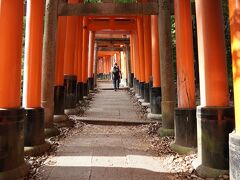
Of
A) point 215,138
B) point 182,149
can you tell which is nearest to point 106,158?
point 182,149

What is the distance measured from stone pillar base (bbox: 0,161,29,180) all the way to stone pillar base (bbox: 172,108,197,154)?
2.74 meters

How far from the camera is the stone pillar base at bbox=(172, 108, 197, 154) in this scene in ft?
17.3

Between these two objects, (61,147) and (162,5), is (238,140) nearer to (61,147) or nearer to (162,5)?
(61,147)

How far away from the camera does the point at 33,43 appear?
18.0 ft

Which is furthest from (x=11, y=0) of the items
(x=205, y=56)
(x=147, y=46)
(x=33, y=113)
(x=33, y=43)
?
(x=147, y=46)

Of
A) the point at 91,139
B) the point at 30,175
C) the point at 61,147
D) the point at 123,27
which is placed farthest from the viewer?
the point at 123,27

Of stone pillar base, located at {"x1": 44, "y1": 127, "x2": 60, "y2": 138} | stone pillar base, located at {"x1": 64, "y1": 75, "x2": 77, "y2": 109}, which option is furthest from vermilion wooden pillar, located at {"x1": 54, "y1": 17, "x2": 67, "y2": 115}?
stone pillar base, located at {"x1": 64, "y1": 75, "x2": 77, "y2": 109}

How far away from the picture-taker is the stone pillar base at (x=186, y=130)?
5.28m

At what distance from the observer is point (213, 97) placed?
13.5 ft

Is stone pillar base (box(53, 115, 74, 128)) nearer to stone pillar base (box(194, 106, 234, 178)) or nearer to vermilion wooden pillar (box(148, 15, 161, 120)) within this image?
vermilion wooden pillar (box(148, 15, 161, 120))

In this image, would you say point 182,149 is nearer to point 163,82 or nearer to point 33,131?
point 163,82

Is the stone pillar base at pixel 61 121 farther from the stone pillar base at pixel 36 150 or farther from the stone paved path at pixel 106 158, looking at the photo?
the stone pillar base at pixel 36 150

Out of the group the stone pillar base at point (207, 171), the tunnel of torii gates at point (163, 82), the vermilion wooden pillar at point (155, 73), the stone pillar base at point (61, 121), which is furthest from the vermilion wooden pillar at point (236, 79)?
the stone pillar base at point (61, 121)

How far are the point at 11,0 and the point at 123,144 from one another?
3.54 meters
